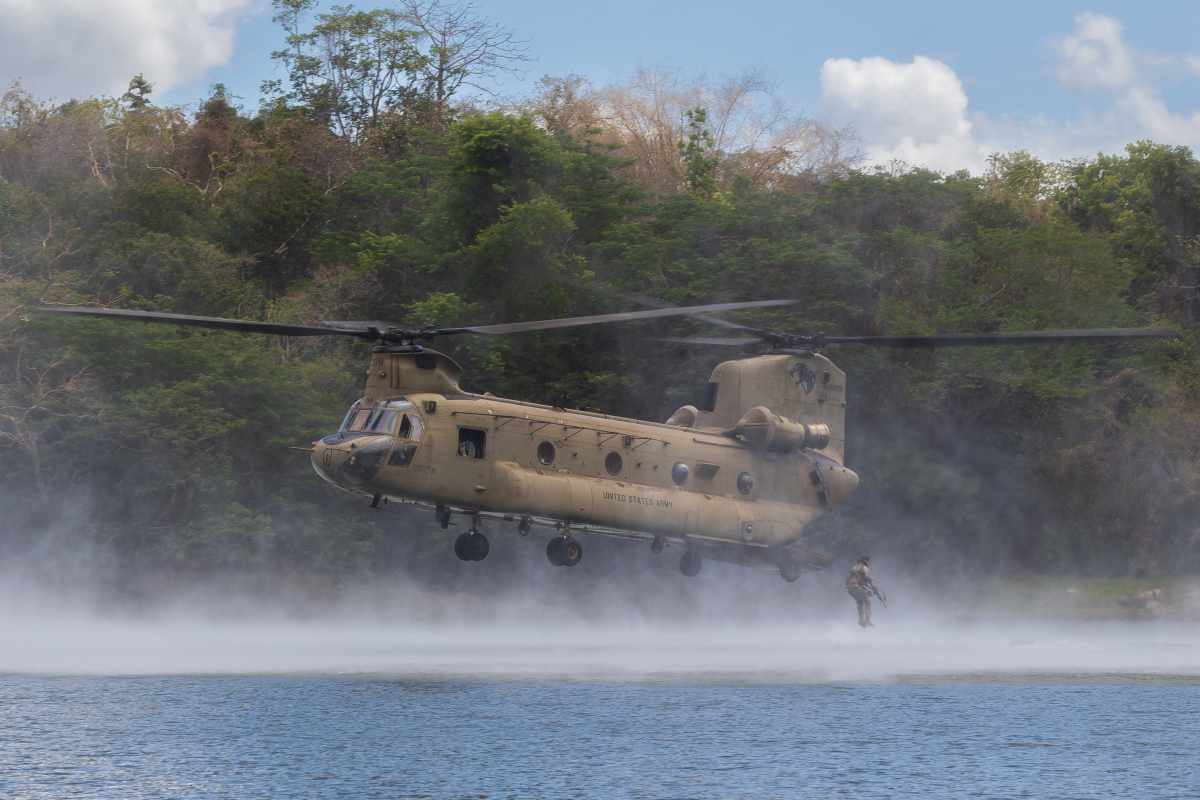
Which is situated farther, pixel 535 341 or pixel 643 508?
pixel 535 341

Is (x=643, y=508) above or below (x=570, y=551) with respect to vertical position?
above

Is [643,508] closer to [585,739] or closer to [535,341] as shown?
[585,739]

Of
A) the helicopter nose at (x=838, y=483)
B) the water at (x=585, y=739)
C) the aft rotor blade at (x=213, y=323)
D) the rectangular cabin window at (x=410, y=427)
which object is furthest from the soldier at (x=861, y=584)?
the aft rotor blade at (x=213, y=323)

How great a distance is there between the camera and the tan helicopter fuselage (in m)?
24.2

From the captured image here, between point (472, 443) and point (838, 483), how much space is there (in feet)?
33.6

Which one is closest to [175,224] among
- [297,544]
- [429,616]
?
[297,544]

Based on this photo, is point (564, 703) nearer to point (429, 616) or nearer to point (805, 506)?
point (805, 506)

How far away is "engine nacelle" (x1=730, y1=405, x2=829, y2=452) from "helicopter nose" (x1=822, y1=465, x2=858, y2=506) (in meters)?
0.96

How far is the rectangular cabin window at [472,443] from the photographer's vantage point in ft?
80.9

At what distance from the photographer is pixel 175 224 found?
2062 inches

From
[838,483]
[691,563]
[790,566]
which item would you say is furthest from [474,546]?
[838,483]

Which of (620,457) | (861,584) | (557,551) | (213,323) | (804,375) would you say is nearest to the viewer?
(213,323)

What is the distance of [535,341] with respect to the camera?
48375mm

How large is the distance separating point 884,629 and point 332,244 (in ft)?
88.8
